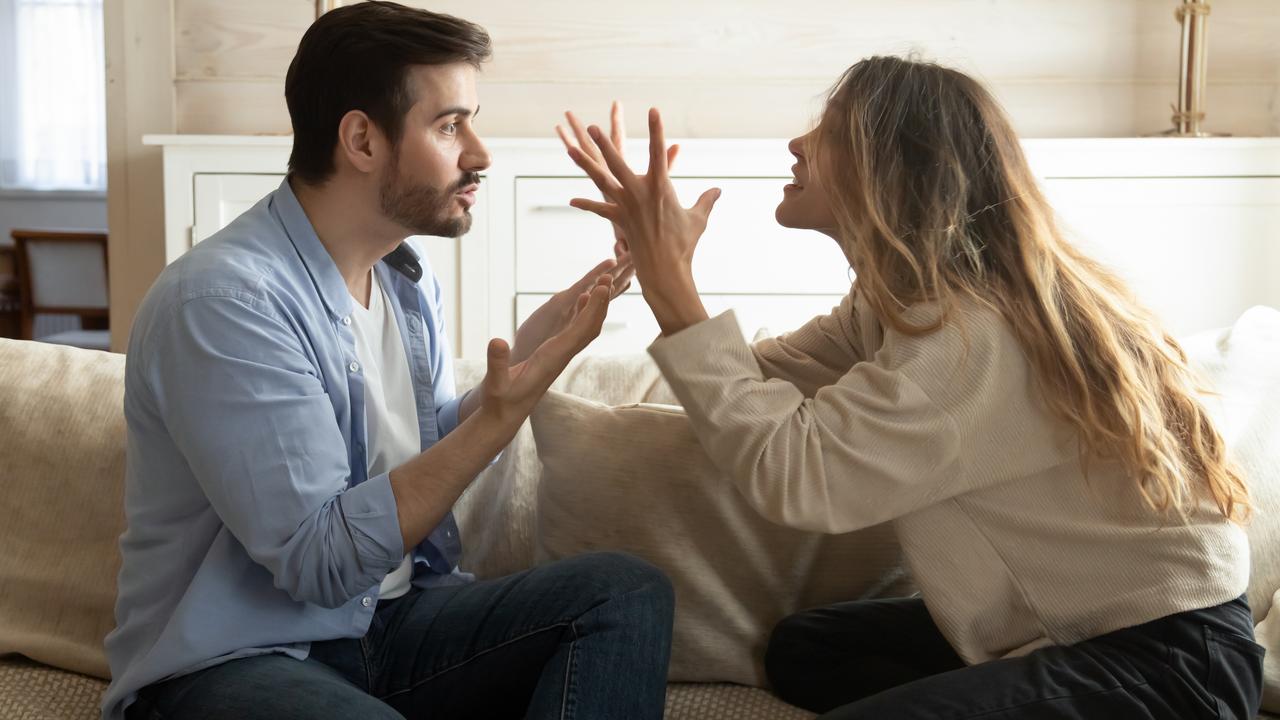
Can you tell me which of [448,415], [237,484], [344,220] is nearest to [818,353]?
[448,415]

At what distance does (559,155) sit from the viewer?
8.50ft

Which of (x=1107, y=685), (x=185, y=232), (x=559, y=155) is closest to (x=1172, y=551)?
(x=1107, y=685)

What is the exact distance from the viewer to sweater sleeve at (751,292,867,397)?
1421mm

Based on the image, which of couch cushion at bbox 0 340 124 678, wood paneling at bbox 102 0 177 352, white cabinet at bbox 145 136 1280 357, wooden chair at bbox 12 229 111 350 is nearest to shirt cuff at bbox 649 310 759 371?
couch cushion at bbox 0 340 124 678

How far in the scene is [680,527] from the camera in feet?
4.50

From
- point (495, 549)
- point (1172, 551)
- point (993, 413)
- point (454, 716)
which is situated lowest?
point (454, 716)

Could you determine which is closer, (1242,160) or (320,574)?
(320,574)

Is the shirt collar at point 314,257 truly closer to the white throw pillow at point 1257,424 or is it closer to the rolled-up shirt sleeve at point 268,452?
the rolled-up shirt sleeve at point 268,452

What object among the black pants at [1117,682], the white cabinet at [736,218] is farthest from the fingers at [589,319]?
the white cabinet at [736,218]

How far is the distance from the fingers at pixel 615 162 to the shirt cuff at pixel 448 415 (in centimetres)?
40

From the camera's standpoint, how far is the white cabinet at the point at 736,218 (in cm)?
260

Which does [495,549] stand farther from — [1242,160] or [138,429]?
[1242,160]

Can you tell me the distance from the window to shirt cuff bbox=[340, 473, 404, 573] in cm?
694

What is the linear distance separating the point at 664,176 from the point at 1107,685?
0.63 metres
